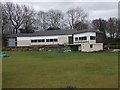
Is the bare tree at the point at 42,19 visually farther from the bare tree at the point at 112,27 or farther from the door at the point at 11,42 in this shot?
the bare tree at the point at 112,27

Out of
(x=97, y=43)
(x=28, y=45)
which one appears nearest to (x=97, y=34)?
(x=97, y=43)

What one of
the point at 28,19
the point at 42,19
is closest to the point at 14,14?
the point at 28,19

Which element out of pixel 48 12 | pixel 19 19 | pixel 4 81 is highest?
pixel 48 12

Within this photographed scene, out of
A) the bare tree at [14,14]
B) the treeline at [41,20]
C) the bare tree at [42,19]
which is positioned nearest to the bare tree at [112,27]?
the treeline at [41,20]

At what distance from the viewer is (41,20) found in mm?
55062

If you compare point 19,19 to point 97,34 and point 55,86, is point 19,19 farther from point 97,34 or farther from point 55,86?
point 55,86

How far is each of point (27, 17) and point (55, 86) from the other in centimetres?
4500

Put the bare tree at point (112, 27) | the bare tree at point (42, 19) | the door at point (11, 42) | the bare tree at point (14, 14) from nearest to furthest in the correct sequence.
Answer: the door at point (11, 42) < the bare tree at point (14, 14) < the bare tree at point (112, 27) < the bare tree at point (42, 19)

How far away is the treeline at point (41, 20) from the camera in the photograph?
150 ft

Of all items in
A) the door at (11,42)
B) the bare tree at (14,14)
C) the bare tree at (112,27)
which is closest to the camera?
the door at (11,42)

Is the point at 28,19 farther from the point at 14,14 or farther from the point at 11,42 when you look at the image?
the point at 11,42

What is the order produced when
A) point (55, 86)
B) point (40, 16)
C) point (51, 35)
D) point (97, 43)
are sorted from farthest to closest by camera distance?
point (40, 16), point (51, 35), point (97, 43), point (55, 86)

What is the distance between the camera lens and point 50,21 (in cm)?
5562

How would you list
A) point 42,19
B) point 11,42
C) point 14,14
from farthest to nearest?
point 42,19, point 14,14, point 11,42
